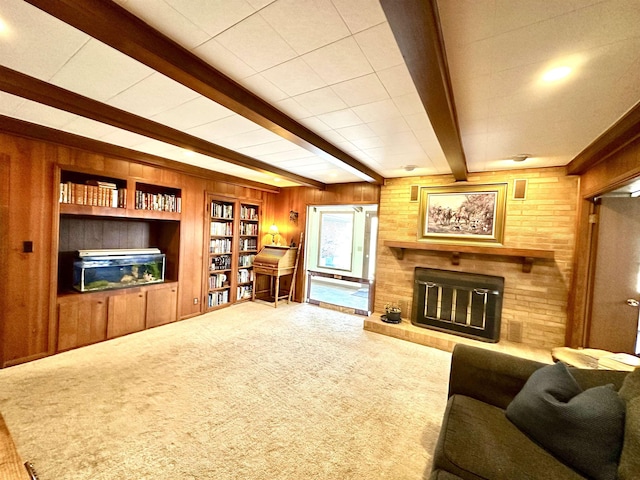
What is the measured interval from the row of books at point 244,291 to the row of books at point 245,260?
436mm

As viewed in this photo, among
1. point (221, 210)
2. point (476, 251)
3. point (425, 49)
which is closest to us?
point (425, 49)

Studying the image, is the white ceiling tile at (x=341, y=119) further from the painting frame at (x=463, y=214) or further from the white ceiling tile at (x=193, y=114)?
the painting frame at (x=463, y=214)

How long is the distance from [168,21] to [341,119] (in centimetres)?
135

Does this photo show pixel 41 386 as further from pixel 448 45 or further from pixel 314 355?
pixel 448 45

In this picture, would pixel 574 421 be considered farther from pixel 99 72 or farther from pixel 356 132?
pixel 99 72

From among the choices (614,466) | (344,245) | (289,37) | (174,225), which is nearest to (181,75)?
(289,37)

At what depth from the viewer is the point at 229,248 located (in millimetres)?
5066

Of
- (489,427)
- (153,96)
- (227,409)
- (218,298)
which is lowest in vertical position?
(227,409)

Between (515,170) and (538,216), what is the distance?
0.67 m

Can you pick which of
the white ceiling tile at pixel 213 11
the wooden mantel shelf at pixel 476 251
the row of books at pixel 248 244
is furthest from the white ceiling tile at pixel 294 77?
the row of books at pixel 248 244

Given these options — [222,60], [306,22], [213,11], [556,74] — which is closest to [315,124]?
[222,60]

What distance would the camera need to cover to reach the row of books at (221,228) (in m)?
4.72

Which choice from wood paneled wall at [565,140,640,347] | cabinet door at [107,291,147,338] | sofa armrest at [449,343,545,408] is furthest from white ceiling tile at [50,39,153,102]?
wood paneled wall at [565,140,640,347]

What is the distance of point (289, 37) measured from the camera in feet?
4.42
